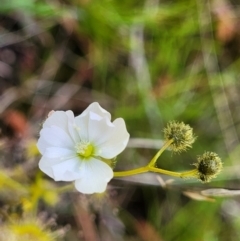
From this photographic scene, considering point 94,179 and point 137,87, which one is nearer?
point 94,179

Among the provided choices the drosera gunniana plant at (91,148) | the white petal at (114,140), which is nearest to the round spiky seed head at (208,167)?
the drosera gunniana plant at (91,148)

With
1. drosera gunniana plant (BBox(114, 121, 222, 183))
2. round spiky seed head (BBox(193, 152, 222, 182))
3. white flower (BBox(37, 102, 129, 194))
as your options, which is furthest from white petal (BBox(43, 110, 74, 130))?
round spiky seed head (BBox(193, 152, 222, 182))

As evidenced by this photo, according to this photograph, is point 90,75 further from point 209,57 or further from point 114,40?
point 209,57

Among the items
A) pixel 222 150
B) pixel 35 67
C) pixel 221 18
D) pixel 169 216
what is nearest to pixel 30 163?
pixel 35 67

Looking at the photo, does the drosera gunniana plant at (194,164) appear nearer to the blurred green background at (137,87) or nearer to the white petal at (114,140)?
the white petal at (114,140)

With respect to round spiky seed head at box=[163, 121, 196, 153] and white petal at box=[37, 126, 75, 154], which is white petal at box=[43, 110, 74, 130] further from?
round spiky seed head at box=[163, 121, 196, 153]

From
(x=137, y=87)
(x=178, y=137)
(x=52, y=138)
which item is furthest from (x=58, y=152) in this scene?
(x=137, y=87)

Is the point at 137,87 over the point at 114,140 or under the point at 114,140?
over

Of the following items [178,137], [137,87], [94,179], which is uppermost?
[137,87]

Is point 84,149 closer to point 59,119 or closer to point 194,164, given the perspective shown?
point 59,119
